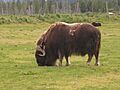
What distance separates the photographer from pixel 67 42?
54.9 feet

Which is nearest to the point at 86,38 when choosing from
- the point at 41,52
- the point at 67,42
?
the point at 67,42

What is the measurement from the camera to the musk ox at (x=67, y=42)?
16.6 metres

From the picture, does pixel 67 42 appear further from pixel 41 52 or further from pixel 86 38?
pixel 41 52

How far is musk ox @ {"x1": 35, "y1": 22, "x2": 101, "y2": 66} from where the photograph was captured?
54.6 ft

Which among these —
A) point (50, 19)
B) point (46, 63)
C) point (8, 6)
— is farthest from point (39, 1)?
point (46, 63)

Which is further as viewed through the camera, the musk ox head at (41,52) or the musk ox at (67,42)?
the musk ox head at (41,52)

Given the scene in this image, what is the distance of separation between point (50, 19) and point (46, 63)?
1832 inches

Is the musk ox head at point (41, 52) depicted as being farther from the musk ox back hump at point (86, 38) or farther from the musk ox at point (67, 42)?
the musk ox back hump at point (86, 38)

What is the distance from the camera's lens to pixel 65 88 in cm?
1189

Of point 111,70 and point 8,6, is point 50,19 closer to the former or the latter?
point 111,70

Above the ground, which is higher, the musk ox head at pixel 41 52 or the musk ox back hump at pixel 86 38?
the musk ox back hump at pixel 86 38

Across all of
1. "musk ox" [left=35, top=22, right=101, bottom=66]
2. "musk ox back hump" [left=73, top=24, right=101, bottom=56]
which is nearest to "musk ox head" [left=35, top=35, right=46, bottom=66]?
"musk ox" [left=35, top=22, right=101, bottom=66]

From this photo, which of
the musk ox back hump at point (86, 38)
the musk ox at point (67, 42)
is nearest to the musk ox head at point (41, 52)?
the musk ox at point (67, 42)

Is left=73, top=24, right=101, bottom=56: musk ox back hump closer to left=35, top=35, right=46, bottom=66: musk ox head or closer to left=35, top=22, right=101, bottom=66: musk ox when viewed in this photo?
left=35, top=22, right=101, bottom=66: musk ox
